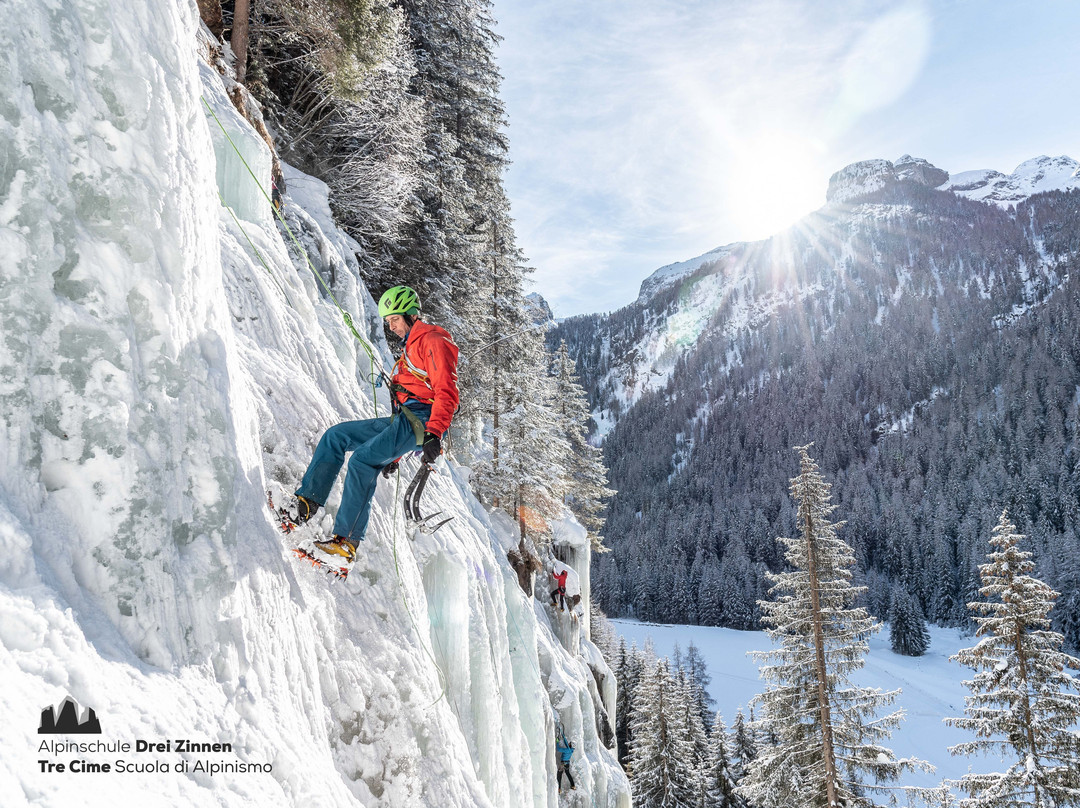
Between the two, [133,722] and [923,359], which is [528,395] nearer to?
[133,722]

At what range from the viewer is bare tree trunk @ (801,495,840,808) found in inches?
534

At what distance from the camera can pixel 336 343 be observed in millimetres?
6809

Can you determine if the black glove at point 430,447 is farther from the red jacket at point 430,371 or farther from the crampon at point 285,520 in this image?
the crampon at point 285,520

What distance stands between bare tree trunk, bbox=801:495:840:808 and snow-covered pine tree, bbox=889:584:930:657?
70001 mm

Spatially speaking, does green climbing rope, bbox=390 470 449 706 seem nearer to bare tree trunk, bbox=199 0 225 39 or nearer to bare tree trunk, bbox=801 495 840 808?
bare tree trunk, bbox=199 0 225 39

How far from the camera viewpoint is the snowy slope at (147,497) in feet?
6.04

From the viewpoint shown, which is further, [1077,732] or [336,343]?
[1077,732]

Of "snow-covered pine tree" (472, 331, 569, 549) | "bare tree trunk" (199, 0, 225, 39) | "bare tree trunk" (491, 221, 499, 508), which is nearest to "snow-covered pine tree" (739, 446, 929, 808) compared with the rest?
"snow-covered pine tree" (472, 331, 569, 549)

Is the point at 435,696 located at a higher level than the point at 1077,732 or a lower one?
higher

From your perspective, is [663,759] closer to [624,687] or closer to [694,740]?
[694,740]

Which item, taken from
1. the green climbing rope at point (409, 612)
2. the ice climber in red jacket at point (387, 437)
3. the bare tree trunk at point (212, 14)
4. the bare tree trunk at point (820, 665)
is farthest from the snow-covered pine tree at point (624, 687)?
the ice climber in red jacket at point (387, 437)

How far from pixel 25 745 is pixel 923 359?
18032cm

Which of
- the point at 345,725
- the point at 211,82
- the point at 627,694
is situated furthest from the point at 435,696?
the point at 627,694

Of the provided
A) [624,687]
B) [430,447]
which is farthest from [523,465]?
[624,687]
